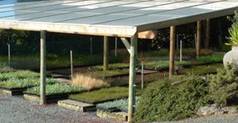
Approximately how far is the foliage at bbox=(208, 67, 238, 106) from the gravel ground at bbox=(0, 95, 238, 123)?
470mm

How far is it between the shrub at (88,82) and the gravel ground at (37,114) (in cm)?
228

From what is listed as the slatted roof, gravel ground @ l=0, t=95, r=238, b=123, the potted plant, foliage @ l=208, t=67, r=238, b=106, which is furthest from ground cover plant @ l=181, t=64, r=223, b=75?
foliage @ l=208, t=67, r=238, b=106

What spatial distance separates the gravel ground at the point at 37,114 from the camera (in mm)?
14133

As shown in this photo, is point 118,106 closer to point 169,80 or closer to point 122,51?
point 169,80

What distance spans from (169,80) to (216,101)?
142 cm

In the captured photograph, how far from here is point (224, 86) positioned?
13188mm

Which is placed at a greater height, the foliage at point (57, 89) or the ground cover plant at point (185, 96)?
the ground cover plant at point (185, 96)

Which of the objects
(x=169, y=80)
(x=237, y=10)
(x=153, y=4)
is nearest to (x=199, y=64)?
(x=153, y=4)

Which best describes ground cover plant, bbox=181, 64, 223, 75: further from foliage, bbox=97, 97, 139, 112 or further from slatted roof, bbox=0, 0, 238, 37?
foliage, bbox=97, 97, 139, 112

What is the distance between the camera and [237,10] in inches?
619

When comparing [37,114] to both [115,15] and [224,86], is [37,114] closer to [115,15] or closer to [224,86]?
[115,15]

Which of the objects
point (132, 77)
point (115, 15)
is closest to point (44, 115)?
point (132, 77)

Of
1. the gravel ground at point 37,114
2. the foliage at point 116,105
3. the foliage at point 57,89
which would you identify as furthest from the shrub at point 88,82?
the foliage at point 116,105

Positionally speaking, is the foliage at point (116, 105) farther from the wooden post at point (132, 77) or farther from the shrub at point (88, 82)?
the shrub at point (88, 82)
